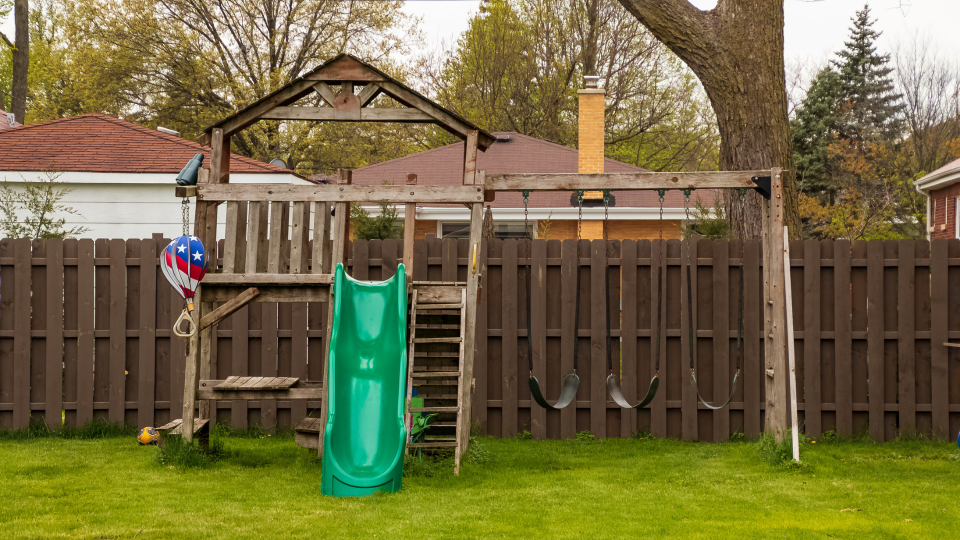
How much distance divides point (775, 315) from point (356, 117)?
3970 millimetres

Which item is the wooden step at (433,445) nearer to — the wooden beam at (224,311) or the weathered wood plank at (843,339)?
the wooden beam at (224,311)

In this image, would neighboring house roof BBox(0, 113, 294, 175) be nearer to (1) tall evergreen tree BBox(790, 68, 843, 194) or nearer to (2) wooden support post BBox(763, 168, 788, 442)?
(2) wooden support post BBox(763, 168, 788, 442)

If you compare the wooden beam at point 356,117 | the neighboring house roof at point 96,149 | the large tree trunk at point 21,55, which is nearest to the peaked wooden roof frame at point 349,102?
the wooden beam at point 356,117

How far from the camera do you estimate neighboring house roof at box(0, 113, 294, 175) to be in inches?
447

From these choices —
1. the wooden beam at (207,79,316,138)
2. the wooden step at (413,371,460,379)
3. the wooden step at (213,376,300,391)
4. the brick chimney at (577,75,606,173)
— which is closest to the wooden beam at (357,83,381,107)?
the wooden beam at (207,79,316,138)

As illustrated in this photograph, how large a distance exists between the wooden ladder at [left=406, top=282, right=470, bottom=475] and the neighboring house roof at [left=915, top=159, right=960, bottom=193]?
16188mm

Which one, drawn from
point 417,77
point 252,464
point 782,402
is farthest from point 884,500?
point 417,77

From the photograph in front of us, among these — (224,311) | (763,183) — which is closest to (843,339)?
(763,183)

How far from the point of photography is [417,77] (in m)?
28.5

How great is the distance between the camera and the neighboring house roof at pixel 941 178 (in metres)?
18.2

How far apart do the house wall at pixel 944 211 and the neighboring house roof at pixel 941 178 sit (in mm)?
234

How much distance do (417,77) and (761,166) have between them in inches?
849

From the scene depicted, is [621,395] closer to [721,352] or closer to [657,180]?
[721,352]

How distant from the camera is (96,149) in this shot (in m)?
11.9
